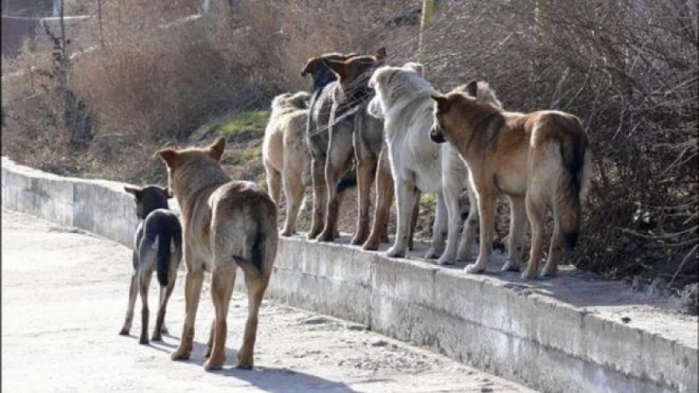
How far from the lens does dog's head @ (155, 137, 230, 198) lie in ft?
39.2

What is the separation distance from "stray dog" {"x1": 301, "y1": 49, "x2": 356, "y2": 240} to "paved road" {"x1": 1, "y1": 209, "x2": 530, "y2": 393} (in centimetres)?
97

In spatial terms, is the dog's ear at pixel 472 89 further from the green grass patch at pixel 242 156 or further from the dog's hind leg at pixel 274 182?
the green grass patch at pixel 242 156

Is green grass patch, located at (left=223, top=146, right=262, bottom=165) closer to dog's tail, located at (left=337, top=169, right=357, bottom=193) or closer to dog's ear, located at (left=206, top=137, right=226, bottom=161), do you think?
dog's tail, located at (left=337, top=169, right=357, bottom=193)

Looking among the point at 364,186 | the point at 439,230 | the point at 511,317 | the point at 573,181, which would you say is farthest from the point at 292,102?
the point at 511,317

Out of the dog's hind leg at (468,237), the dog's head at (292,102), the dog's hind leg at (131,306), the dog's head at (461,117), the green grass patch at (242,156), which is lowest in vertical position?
the dog's hind leg at (131,306)

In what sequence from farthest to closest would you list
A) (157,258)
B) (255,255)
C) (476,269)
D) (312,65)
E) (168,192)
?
1. (312,65)
2. (168,192)
3. (157,258)
4. (476,269)
5. (255,255)

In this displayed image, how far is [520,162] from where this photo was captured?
35.5 ft

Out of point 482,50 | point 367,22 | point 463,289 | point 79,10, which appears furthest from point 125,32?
point 463,289

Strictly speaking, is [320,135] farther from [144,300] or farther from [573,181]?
[573,181]

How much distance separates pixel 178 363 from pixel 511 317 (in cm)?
265

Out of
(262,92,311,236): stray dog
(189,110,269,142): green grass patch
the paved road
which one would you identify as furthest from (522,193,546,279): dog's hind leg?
(189,110,269,142): green grass patch

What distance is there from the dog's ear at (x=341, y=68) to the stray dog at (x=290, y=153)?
0.88 meters

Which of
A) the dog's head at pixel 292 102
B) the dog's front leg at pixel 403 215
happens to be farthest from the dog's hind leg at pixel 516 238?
the dog's head at pixel 292 102

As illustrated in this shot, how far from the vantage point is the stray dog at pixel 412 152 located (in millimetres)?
12203
